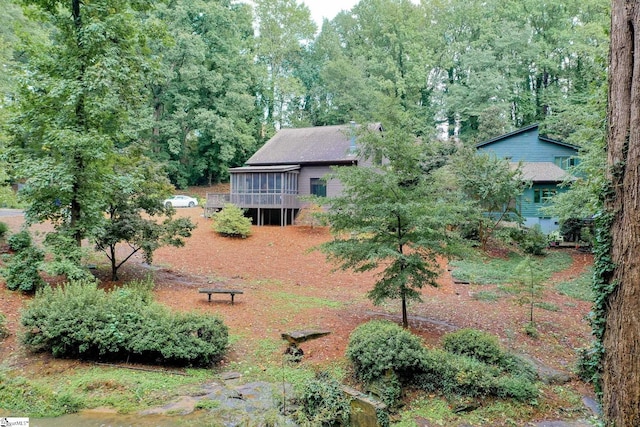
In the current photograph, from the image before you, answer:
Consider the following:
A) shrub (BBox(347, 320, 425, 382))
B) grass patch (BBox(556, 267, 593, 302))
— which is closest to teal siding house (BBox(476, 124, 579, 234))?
grass patch (BBox(556, 267, 593, 302))

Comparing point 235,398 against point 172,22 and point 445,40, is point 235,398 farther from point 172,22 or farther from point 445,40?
point 445,40

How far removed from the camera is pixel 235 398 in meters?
5.52

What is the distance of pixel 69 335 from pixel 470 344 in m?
6.98

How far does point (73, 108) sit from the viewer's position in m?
9.39

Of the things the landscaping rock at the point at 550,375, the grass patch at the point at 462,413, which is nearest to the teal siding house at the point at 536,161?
the landscaping rock at the point at 550,375

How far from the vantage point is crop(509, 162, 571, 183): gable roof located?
21.1 metres

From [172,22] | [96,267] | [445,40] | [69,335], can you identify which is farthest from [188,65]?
[69,335]

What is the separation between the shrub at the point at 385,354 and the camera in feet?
20.0

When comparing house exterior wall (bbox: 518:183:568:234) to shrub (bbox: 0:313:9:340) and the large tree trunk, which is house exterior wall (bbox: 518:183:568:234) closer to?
the large tree trunk

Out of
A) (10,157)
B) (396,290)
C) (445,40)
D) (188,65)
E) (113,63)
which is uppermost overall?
(445,40)

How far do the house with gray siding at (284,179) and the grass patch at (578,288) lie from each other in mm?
12202

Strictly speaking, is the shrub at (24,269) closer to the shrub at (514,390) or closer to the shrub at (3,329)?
the shrub at (3,329)

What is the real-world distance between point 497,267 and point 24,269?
637 inches

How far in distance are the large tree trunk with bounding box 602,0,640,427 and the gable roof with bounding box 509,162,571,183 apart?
56.2ft
